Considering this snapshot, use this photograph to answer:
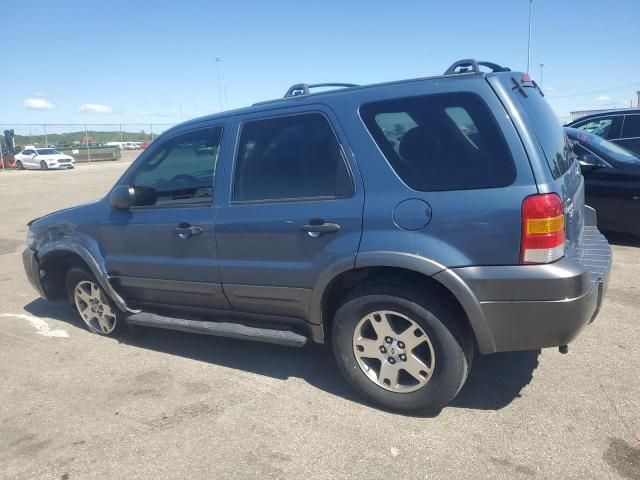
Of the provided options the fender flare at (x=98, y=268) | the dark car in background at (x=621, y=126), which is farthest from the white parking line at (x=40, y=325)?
the dark car in background at (x=621, y=126)

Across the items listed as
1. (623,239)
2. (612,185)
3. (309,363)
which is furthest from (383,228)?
(623,239)

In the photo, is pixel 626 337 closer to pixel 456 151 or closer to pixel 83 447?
pixel 456 151

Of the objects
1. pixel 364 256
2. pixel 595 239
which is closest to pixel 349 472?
pixel 364 256

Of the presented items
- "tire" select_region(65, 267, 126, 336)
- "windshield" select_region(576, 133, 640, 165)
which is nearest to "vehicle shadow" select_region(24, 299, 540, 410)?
"tire" select_region(65, 267, 126, 336)

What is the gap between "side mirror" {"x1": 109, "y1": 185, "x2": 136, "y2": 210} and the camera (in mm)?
3951

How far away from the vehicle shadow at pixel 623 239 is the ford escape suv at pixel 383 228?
3.59m

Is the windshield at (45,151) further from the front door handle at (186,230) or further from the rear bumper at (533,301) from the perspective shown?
the rear bumper at (533,301)

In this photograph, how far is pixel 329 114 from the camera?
10.5 ft

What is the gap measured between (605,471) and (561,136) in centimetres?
202

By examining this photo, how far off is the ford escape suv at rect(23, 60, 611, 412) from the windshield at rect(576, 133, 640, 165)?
10.5 ft

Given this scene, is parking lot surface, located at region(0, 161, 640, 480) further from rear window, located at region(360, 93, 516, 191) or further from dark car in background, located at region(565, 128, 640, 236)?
dark car in background, located at region(565, 128, 640, 236)

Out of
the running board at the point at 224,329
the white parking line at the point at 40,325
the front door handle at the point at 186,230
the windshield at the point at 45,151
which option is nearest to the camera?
the running board at the point at 224,329

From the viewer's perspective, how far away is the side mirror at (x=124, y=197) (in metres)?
3.95

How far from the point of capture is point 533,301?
8.75ft
